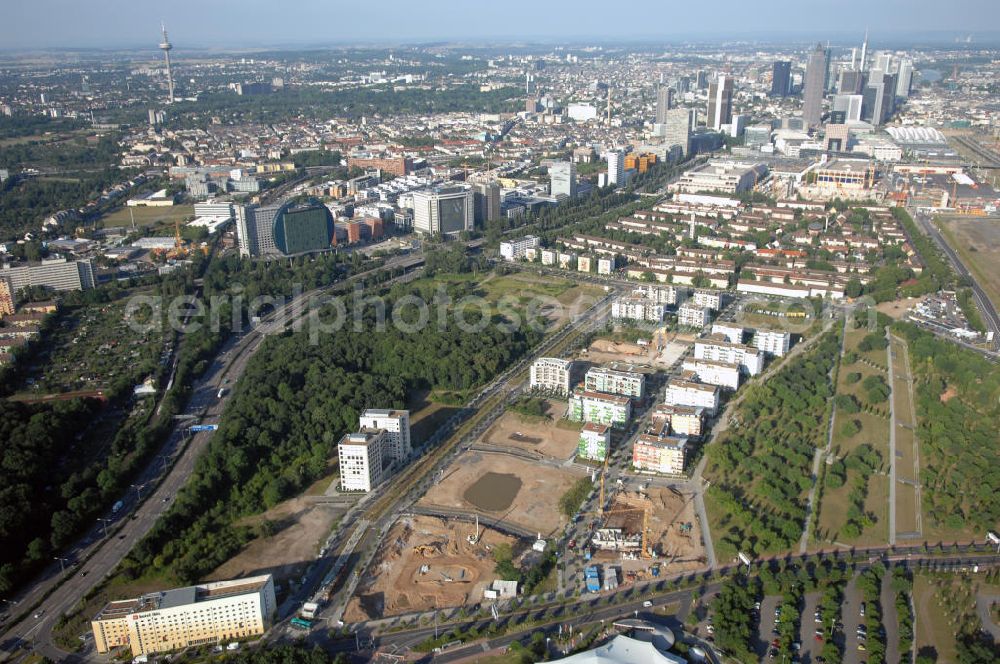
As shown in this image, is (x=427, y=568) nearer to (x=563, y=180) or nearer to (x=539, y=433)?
(x=539, y=433)

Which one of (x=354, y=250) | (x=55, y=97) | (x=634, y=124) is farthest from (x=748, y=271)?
(x=55, y=97)

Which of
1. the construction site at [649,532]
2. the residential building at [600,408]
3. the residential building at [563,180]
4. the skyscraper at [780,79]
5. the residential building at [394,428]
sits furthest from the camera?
the skyscraper at [780,79]

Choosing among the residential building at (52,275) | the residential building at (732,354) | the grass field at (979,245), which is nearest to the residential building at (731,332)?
the residential building at (732,354)

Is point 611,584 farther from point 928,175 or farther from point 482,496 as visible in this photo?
point 928,175

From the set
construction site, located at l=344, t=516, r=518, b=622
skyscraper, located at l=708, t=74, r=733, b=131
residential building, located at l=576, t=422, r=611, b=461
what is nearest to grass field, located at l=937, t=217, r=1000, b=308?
residential building, located at l=576, t=422, r=611, b=461

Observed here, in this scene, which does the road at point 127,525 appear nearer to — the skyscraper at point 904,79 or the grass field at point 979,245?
the grass field at point 979,245

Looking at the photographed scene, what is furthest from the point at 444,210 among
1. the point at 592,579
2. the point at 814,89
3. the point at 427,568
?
the point at 814,89

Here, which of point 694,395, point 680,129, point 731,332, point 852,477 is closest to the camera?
point 852,477
